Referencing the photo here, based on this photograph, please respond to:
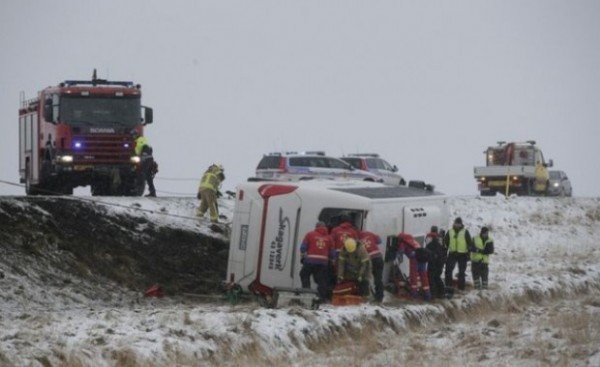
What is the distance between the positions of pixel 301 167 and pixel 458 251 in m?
14.1

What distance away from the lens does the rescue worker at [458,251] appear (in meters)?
28.3

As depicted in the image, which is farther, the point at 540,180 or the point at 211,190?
the point at 540,180

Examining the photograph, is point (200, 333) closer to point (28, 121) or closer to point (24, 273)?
point (24, 273)

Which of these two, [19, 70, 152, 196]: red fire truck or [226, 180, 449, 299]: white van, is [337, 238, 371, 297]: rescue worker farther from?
[19, 70, 152, 196]: red fire truck

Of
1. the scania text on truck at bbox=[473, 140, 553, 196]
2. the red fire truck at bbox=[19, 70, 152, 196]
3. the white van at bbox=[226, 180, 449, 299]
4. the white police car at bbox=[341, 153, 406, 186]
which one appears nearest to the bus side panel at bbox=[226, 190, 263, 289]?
the white van at bbox=[226, 180, 449, 299]

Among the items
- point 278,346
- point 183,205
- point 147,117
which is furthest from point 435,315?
point 147,117

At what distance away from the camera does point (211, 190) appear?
31297 mm

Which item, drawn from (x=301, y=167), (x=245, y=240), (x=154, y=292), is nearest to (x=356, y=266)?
(x=245, y=240)

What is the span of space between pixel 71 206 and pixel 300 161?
1382cm

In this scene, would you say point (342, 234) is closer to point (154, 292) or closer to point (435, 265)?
point (435, 265)

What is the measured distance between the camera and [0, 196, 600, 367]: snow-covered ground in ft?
56.4

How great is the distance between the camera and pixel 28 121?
38312 mm

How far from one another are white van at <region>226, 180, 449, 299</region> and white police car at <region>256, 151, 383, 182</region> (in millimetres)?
14769

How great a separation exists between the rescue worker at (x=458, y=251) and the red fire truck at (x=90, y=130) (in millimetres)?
10478
